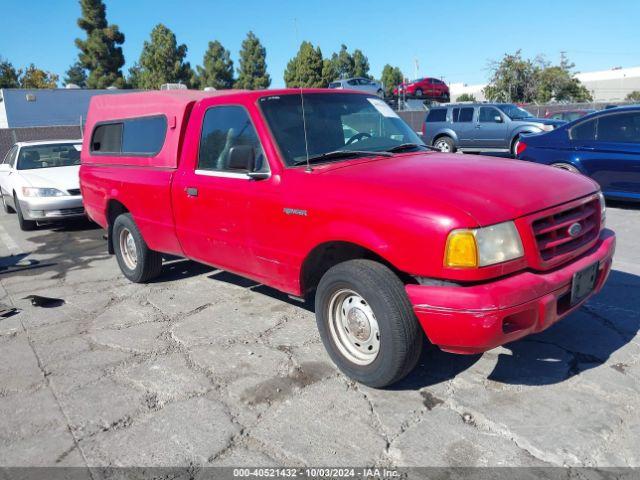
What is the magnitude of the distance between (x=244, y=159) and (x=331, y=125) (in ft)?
2.61

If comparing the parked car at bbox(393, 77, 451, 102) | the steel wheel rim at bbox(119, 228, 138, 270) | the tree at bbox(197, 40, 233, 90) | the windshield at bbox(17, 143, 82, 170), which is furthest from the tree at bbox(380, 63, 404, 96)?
the steel wheel rim at bbox(119, 228, 138, 270)

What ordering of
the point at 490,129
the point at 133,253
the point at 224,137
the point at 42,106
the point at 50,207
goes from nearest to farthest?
the point at 224,137, the point at 133,253, the point at 50,207, the point at 490,129, the point at 42,106

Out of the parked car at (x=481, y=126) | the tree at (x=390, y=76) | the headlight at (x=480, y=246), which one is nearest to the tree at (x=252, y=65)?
the tree at (x=390, y=76)

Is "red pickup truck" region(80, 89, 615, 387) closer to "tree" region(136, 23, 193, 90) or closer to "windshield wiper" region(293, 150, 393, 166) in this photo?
"windshield wiper" region(293, 150, 393, 166)

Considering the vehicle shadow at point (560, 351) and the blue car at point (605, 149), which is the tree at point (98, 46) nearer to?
the blue car at point (605, 149)

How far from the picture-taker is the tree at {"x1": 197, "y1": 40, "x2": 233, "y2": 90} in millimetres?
50438

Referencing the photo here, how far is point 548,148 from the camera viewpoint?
907 centimetres

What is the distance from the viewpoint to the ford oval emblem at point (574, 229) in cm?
328

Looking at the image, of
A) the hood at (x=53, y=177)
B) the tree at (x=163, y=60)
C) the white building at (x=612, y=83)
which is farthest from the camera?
the white building at (x=612, y=83)

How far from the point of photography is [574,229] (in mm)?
3307

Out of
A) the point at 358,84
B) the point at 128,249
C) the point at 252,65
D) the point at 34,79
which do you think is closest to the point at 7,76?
the point at 34,79

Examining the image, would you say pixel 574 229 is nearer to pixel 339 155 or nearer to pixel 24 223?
pixel 339 155

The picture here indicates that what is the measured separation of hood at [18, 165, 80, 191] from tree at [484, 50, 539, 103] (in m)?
39.6

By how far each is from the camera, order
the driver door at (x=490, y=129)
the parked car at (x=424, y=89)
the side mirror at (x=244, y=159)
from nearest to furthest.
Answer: the side mirror at (x=244, y=159) → the driver door at (x=490, y=129) → the parked car at (x=424, y=89)
